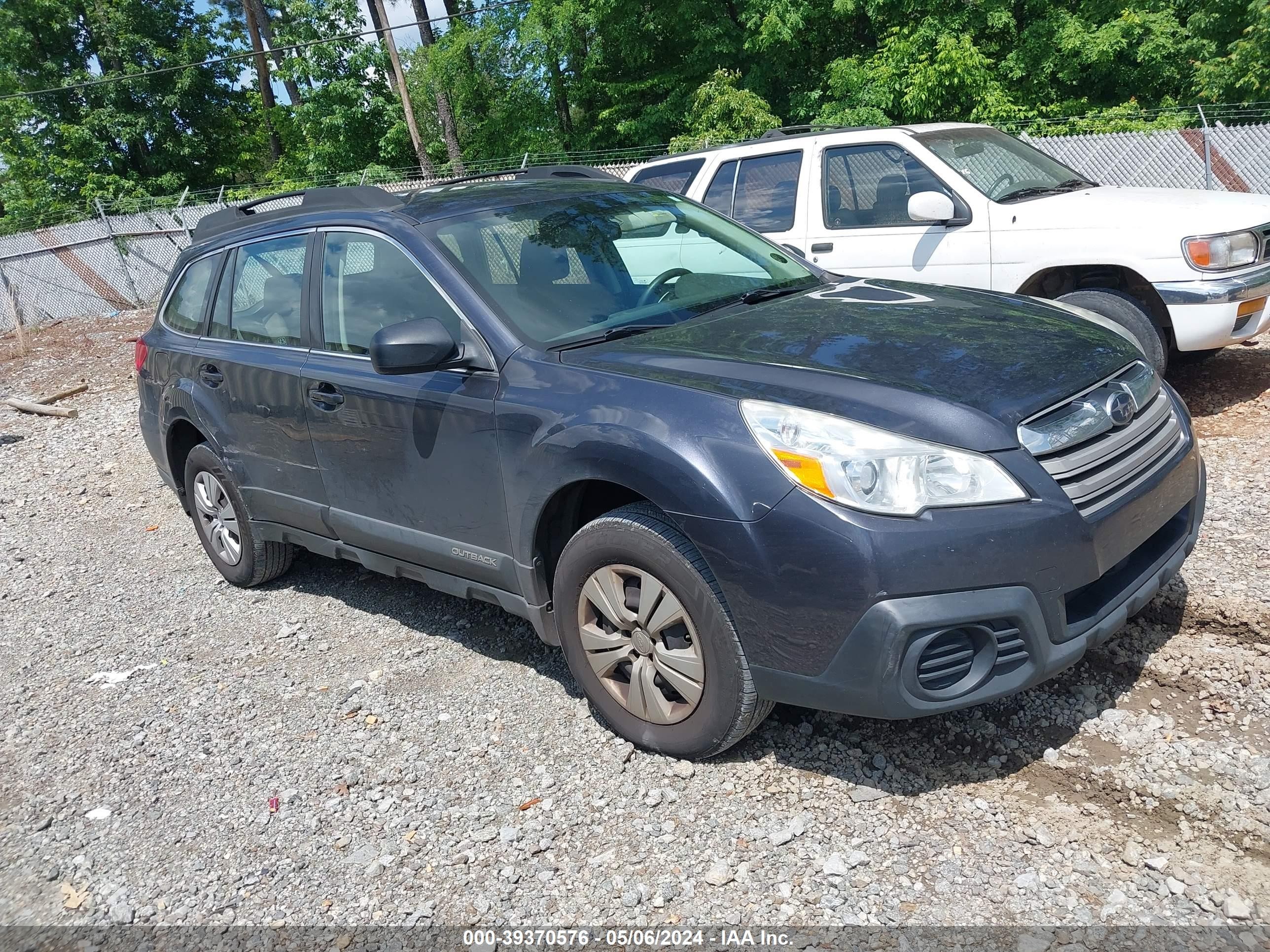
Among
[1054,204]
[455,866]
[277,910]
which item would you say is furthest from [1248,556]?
[277,910]

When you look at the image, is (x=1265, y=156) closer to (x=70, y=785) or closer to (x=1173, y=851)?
(x=1173, y=851)

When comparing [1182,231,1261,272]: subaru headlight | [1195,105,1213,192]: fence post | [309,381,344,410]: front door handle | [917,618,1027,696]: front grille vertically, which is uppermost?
[309,381,344,410]: front door handle

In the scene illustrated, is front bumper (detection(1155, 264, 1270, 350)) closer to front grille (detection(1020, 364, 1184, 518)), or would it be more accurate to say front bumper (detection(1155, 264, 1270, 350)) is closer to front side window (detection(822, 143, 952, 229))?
front side window (detection(822, 143, 952, 229))

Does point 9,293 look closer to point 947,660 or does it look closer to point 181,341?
point 181,341

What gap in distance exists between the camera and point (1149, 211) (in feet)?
18.4

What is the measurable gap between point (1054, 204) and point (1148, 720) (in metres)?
3.81

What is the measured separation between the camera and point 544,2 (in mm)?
25250

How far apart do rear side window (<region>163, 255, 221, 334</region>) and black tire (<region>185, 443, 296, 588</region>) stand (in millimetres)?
630

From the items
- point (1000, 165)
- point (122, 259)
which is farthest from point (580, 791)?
point (122, 259)

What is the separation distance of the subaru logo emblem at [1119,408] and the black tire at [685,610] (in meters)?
1.26

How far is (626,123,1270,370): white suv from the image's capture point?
5.49 metres

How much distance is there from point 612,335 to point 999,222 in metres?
3.67

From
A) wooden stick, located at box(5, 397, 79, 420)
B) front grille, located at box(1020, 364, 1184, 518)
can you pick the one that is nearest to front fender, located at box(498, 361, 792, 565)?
front grille, located at box(1020, 364, 1184, 518)

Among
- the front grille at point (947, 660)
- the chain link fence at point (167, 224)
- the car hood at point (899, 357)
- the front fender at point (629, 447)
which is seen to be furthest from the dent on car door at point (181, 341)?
the chain link fence at point (167, 224)
